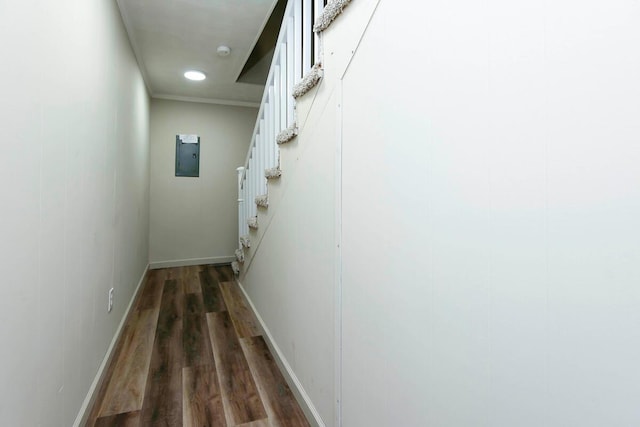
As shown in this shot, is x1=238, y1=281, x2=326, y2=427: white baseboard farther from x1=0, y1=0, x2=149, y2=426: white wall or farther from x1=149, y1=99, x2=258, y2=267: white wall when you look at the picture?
x1=149, y1=99, x2=258, y2=267: white wall

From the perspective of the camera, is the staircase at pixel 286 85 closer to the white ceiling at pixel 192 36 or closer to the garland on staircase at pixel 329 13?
the garland on staircase at pixel 329 13

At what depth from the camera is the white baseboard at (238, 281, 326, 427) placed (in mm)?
1241

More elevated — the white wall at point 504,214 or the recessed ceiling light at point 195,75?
the recessed ceiling light at point 195,75

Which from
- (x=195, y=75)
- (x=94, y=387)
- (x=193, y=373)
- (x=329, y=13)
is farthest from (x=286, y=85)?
(x=195, y=75)

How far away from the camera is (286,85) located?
161cm

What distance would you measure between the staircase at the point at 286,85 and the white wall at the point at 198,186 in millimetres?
1612

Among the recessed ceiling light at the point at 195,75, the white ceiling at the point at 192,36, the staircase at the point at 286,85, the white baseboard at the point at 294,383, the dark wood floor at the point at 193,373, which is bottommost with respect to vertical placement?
the dark wood floor at the point at 193,373

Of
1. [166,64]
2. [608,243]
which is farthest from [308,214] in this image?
[166,64]

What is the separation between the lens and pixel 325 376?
45.8 inches

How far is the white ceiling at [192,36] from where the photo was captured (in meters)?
1.96

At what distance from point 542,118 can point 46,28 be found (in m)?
1.31

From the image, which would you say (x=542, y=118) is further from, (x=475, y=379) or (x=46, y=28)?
(x=46, y=28)

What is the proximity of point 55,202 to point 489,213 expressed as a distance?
1259 mm

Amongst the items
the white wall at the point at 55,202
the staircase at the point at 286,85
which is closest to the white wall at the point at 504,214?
the staircase at the point at 286,85
